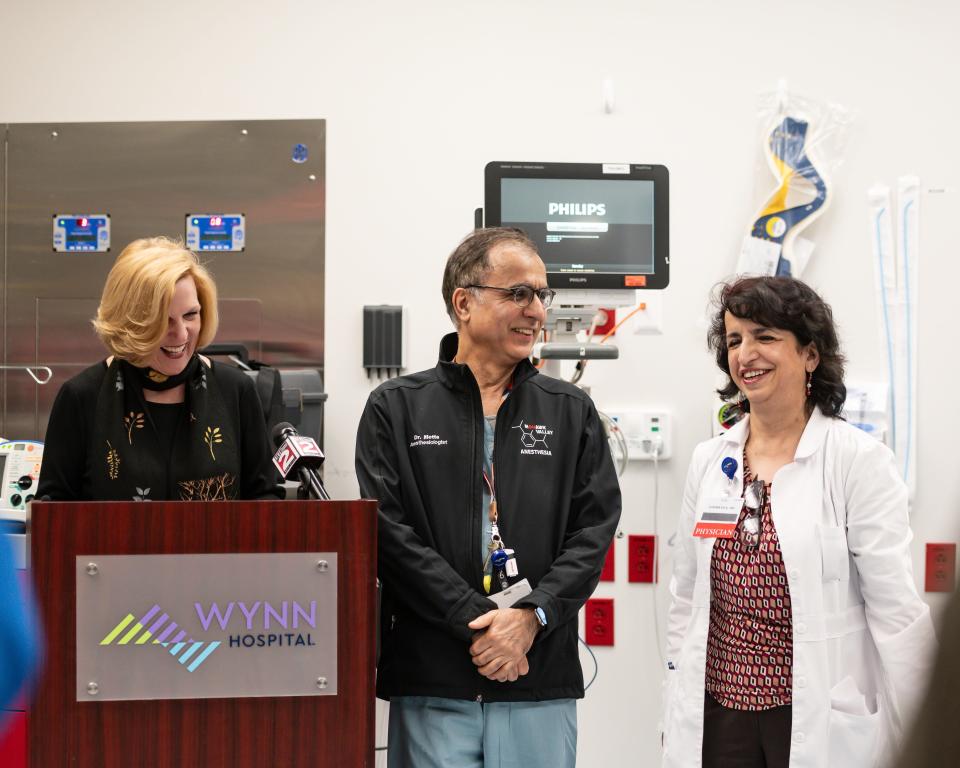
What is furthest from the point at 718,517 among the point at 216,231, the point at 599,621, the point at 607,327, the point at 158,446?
the point at 216,231

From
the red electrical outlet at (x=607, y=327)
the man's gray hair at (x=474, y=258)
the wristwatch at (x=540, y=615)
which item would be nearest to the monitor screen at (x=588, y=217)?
the red electrical outlet at (x=607, y=327)

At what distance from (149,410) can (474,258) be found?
714 millimetres

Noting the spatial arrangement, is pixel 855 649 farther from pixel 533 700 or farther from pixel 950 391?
pixel 950 391

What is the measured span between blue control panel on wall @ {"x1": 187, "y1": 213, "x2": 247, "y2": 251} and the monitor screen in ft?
3.93

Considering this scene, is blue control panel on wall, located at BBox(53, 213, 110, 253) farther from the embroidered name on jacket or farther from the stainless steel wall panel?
the embroidered name on jacket

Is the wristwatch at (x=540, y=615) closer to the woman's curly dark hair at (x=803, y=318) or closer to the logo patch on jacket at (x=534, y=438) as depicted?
the logo patch on jacket at (x=534, y=438)

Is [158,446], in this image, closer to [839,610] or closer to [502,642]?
[502,642]

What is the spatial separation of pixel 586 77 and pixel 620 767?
241 cm

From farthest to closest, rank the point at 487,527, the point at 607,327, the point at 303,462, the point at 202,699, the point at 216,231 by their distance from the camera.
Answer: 1. the point at 216,231
2. the point at 607,327
3. the point at 487,527
4. the point at 303,462
5. the point at 202,699

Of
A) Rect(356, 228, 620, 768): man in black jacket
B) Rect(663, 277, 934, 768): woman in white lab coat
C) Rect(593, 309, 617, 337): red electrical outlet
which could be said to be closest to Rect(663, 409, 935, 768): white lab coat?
Rect(663, 277, 934, 768): woman in white lab coat

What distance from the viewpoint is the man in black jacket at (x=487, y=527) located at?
1850 millimetres

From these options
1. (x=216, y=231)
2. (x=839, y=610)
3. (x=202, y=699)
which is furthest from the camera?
(x=216, y=231)

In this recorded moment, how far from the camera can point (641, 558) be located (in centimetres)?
354

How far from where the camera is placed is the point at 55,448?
1942 mm
